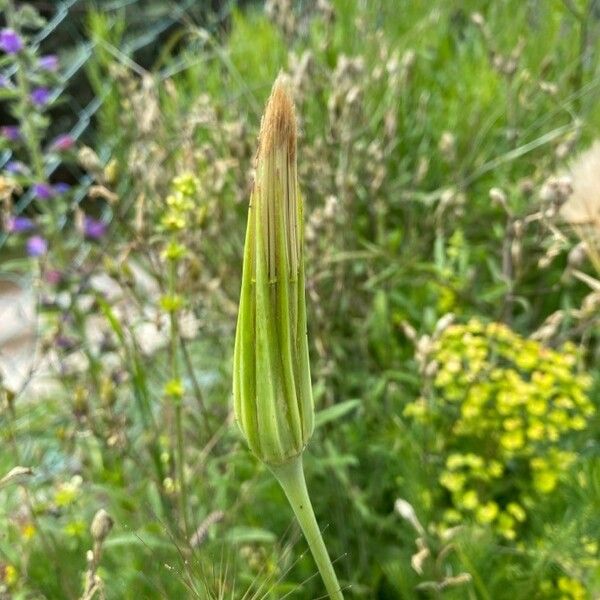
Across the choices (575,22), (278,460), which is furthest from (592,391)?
(575,22)

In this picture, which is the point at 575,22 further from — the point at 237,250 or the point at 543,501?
the point at 543,501

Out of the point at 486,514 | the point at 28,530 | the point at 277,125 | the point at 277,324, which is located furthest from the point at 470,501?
the point at 277,125

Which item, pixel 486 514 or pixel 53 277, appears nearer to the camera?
pixel 486 514

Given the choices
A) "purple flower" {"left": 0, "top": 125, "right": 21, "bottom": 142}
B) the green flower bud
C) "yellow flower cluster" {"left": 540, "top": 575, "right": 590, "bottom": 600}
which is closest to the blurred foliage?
"yellow flower cluster" {"left": 540, "top": 575, "right": 590, "bottom": 600}

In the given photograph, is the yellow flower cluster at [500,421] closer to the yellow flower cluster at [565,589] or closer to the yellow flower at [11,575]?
the yellow flower cluster at [565,589]

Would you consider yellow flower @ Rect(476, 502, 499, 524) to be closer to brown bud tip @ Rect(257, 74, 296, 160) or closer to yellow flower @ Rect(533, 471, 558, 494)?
yellow flower @ Rect(533, 471, 558, 494)

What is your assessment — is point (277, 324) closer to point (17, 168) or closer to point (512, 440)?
point (512, 440)

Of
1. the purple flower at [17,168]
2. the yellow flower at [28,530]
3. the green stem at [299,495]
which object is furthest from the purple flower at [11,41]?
the green stem at [299,495]
